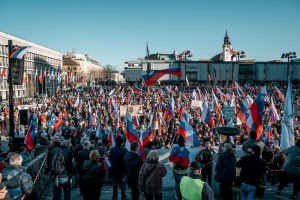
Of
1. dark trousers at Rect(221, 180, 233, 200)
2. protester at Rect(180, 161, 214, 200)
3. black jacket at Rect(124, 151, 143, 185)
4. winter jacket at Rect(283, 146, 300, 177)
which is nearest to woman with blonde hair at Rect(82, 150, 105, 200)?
black jacket at Rect(124, 151, 143, 185)

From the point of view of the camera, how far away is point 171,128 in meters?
14.9

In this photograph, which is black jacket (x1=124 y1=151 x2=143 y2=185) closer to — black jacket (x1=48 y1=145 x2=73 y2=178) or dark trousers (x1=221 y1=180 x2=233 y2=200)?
black jacket (x1=48 y1=145 x2=73 y2=178)

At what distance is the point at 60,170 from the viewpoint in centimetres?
575

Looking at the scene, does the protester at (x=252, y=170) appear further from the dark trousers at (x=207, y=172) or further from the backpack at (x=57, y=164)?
the backpack at (x=57, y=164)

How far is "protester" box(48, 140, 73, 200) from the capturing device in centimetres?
577

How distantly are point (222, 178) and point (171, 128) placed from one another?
30.6ft

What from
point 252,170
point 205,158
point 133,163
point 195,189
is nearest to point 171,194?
point 205,158

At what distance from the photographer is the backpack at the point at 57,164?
5738 millimetres

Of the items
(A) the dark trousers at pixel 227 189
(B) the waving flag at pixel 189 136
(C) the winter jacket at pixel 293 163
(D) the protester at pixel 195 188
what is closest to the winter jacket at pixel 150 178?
(D) the protester at pixel 195 188

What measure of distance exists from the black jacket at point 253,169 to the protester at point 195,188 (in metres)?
1.77

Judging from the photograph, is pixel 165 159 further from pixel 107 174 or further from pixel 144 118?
pixel 144 118

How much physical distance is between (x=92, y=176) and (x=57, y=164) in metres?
1.07

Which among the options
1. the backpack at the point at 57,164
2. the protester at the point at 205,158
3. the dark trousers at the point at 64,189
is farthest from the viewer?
the protester at the point at 205,158

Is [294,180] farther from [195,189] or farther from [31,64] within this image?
[31,64]
